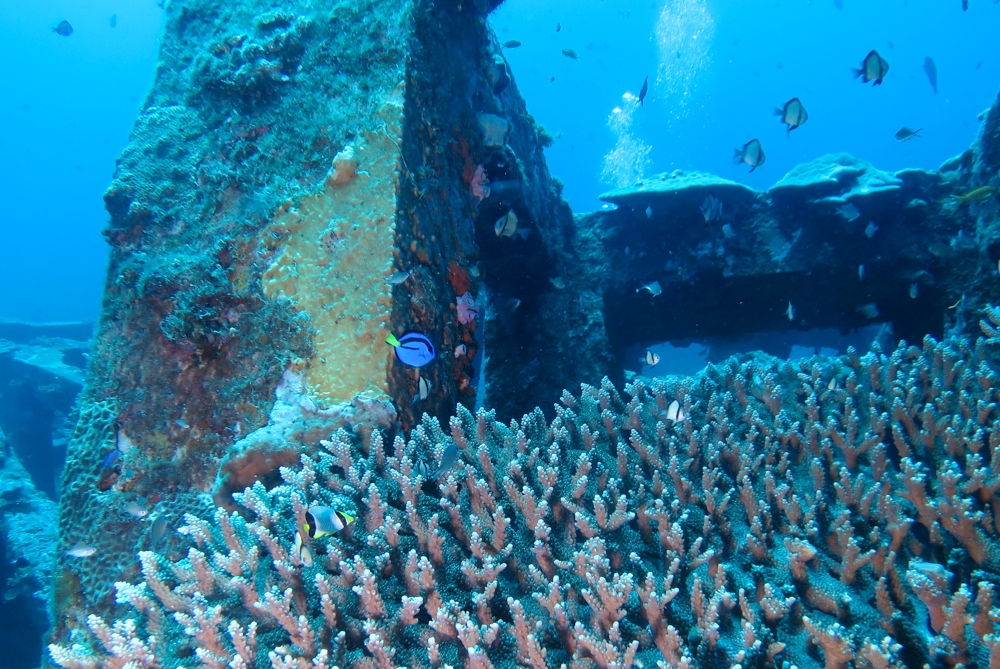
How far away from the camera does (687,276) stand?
7.24 meters

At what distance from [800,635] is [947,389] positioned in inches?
114

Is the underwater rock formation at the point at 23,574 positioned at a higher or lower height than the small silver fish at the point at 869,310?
lower

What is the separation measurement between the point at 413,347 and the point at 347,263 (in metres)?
0.95

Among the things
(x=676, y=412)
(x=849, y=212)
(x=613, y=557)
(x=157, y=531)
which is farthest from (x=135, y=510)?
(x=849, y=212)

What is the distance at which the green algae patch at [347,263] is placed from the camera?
11.0 ft

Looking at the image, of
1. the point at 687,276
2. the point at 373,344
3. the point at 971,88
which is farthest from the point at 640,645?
the point at 971,88

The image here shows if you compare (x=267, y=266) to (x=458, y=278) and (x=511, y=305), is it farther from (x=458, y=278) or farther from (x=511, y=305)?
(x=511, y=305)

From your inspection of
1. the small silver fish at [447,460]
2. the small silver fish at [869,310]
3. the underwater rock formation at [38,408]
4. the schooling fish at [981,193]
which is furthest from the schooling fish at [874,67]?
the underwater rock formation at [38,408]

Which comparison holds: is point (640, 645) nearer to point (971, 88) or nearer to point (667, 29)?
point (667, 29)

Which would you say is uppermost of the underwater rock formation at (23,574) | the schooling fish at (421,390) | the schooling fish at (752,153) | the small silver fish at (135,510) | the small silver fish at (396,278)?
the schooling fish at (752,153)

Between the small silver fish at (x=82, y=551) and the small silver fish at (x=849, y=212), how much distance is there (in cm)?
867

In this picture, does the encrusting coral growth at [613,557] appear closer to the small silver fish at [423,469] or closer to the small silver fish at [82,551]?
the small silver fish at [423,469]

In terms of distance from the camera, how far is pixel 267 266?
11.9ft

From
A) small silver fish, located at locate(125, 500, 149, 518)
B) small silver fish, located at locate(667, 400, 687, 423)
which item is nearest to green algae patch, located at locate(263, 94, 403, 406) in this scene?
small silver fish, located at locate(125, 500, 149, 518)
